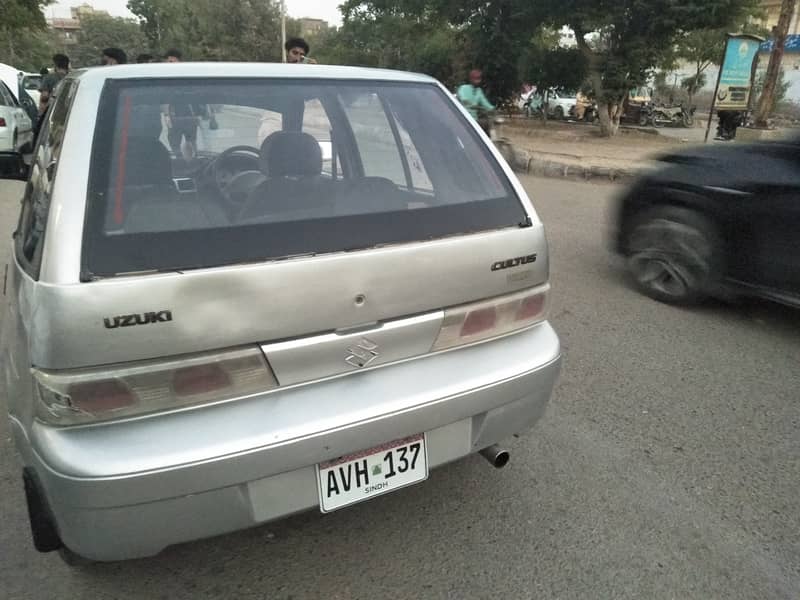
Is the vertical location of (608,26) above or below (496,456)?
above

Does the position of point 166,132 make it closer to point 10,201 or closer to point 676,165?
point 676,165

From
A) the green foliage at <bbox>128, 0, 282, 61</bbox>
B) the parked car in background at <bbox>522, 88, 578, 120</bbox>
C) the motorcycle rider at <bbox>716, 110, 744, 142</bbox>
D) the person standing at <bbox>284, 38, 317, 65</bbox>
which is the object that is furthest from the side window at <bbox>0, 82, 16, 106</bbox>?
the green foliage at <bbox>128, 0, 282, 61</bbox>

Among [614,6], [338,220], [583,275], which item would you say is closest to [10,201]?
[583,275]

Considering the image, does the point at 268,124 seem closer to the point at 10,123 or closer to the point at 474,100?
the point at 474,100

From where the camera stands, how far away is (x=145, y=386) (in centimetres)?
157

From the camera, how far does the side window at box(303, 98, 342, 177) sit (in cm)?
226

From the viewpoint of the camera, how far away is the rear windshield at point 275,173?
5.46ft

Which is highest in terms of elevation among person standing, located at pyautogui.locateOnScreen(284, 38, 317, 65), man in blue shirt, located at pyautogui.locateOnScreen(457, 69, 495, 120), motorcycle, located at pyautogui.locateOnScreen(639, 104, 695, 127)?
person standing, located at pyautogui.locateOnScreen(284, 38, 317, 65)

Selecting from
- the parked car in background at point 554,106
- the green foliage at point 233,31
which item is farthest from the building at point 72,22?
the parked car in background at point 554,106

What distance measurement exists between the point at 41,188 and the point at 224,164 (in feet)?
2.43

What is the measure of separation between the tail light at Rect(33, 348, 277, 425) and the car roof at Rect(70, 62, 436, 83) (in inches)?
37.1

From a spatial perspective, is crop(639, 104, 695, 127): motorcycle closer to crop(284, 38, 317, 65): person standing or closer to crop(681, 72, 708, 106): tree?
crop(681, 72, 708, 106): tree

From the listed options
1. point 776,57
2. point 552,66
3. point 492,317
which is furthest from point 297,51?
point 552,66

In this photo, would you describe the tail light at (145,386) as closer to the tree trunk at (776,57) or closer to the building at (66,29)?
the tree trunk at (776,57)
